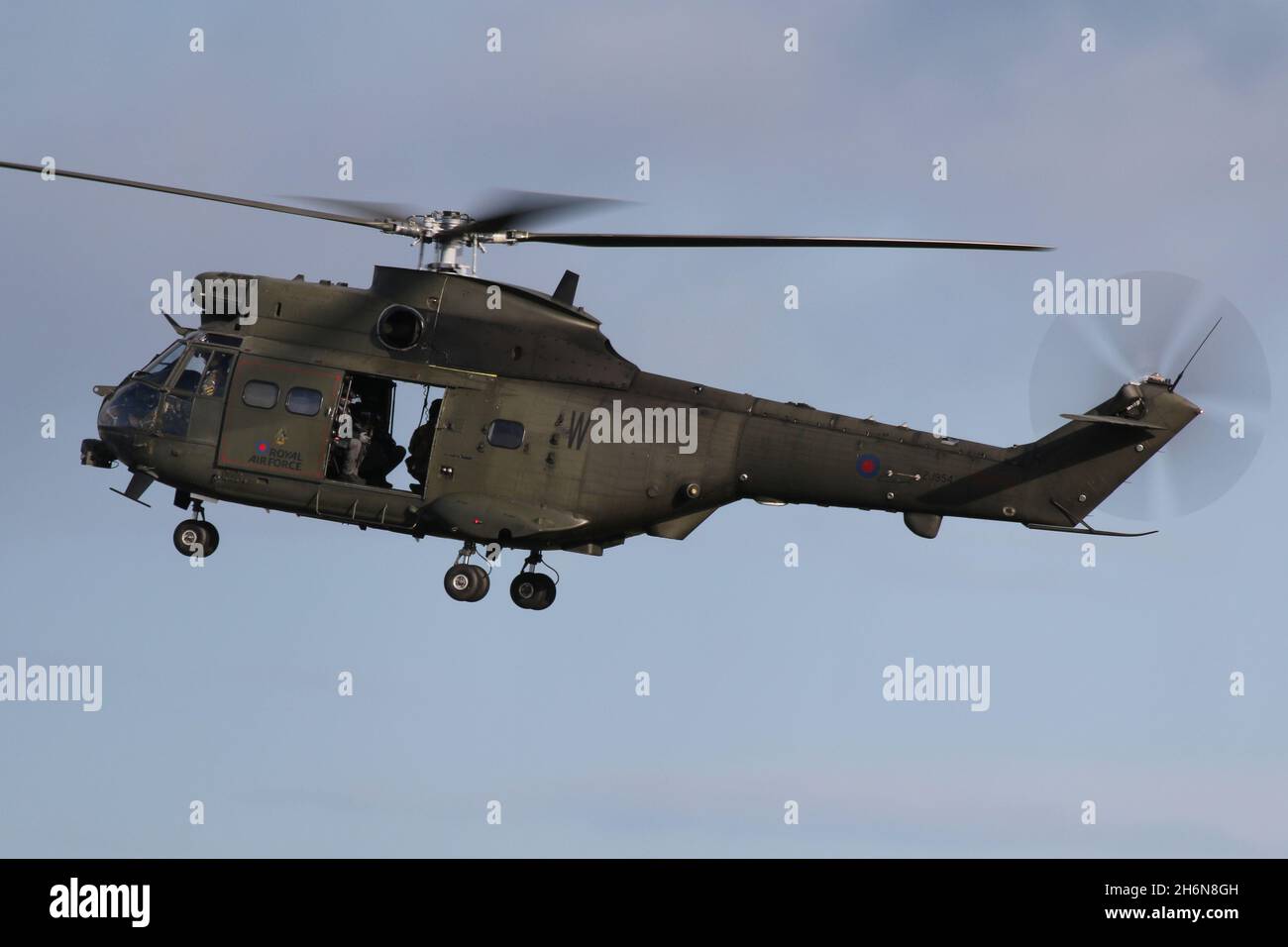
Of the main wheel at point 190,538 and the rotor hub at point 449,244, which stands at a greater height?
the rotor hub at point 449,244

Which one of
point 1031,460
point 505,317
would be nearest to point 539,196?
point 505,317

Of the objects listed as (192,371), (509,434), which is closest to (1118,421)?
(509,434)

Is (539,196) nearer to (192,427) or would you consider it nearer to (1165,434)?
(192,427)

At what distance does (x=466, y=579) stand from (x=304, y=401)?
13.5ft

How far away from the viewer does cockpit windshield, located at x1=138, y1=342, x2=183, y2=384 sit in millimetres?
38500

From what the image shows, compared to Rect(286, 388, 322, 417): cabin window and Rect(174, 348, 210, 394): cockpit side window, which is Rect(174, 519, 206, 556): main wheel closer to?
Rect(174, 348, 210, 394): cockpit side window

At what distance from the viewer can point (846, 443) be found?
120 feet

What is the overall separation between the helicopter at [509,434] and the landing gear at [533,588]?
24 mm

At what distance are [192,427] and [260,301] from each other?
252 centimetres

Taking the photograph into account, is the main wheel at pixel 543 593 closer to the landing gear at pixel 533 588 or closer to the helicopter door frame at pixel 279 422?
the landing gear at pixel 533 588

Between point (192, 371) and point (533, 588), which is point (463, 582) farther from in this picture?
point (192, 371)

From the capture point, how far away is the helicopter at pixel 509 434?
119 ft

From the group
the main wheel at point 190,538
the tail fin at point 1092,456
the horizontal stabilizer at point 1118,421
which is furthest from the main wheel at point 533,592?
the horizontal stabilizer at point 1118,421

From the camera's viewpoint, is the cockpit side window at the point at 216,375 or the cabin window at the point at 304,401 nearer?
the cabin window at the point at 304,401
